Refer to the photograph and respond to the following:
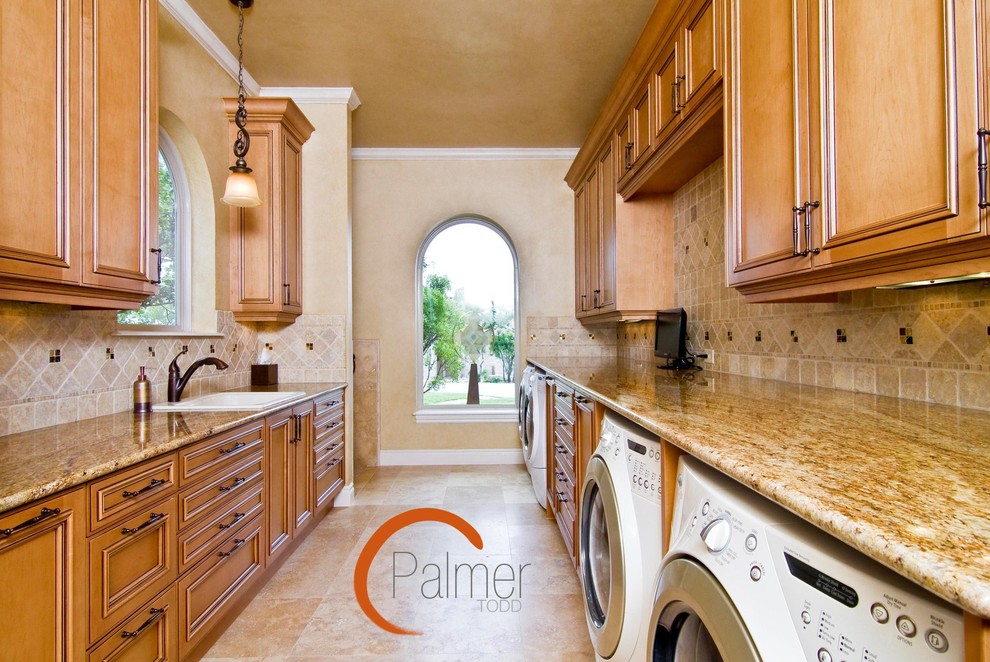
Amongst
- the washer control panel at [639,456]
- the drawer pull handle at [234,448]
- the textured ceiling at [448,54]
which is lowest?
the drawer pull handle at [234,448]

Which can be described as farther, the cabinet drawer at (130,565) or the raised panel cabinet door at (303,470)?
the raised panel cabinet door at (303,470)

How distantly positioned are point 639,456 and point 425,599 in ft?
4.64

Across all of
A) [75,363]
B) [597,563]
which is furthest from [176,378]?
[597,563]

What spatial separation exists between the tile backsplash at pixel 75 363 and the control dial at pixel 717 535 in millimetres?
2031

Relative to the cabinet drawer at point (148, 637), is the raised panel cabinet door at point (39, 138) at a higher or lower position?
higher

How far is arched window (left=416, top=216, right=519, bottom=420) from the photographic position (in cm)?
452

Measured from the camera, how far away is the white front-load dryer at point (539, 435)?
3084mm

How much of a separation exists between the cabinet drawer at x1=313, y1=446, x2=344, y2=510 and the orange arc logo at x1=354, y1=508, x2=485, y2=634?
401 millimetres

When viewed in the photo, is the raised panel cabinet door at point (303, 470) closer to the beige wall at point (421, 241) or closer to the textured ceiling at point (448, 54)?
the beige wall at point (421, 241)

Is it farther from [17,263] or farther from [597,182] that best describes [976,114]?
[597,182]

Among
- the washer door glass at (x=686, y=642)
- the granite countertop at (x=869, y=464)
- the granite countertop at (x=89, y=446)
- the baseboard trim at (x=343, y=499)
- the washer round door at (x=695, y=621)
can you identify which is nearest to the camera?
the granite countertop at (x=869, y=464)

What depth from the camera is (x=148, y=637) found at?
1389mm

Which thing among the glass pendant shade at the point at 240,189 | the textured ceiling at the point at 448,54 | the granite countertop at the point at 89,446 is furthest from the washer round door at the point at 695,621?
the textured ceiling at the point at 448,54

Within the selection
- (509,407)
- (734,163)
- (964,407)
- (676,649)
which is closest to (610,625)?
(676,649)
